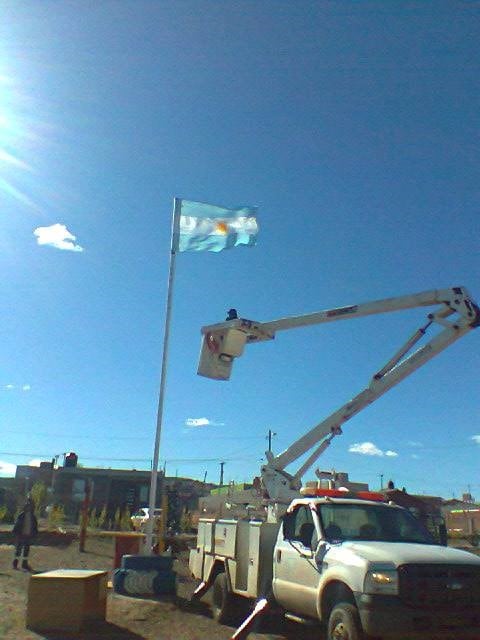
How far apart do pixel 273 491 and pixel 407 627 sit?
17.4 feet

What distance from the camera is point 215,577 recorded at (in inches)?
423

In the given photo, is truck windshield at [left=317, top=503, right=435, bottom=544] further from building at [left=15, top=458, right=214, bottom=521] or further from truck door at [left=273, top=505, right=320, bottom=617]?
building at [left=15, top=458, right=214, bottom=521]

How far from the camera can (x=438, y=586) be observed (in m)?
6.73

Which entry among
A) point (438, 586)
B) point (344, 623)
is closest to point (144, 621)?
point (344, 623)

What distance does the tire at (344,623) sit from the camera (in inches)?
262

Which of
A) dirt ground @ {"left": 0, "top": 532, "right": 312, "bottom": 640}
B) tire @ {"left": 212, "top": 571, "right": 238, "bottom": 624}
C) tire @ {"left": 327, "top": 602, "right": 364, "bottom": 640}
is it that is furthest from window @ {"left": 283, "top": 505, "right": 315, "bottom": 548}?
tire @ {"left": 212, "top": 571, "right": 238, "bottom": 624}

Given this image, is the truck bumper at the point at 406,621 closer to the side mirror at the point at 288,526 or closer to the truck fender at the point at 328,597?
the truck fender at the point at 328,597

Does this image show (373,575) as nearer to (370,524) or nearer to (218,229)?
(370,524)

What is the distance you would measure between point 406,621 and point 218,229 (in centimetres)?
1113

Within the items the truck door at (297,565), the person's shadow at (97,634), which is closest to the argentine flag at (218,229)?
the truck door at (297,565)

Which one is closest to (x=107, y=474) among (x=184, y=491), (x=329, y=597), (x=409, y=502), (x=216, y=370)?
(x=184, y=491)

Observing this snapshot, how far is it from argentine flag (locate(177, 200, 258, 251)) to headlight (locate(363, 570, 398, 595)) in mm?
10280

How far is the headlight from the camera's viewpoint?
661cm

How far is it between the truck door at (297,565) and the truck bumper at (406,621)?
3.97 ft
